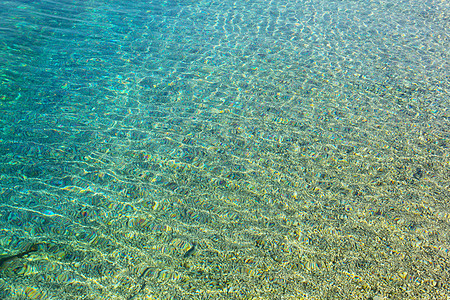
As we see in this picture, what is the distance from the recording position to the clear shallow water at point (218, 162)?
271cm

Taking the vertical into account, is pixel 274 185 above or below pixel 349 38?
below

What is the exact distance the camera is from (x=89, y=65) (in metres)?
5.54

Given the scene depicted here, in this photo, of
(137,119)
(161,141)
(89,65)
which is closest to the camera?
(161,141)

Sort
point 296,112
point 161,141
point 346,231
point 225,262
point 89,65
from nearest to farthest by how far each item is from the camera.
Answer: point 225,262, point 346,231, point 161,141, point 296,112, point 89,65

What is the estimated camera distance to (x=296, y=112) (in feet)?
15.8

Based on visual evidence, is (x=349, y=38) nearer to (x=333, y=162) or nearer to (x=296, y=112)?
(x=296, y=112)

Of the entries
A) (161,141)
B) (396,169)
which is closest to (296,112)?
(396,169)

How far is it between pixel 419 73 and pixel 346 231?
410 cm

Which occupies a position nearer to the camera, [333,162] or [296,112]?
[333,162]

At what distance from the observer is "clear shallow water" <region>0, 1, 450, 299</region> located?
2709 mm

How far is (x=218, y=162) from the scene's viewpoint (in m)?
3.86

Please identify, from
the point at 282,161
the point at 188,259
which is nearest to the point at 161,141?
the point at 282,161

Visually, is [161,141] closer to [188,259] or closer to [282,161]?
[282,161]

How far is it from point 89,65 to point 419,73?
5.42m
